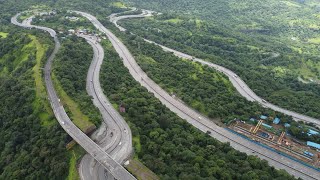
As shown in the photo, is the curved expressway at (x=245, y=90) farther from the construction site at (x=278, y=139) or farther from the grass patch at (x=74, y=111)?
the grass patch at (x=74, y=111)

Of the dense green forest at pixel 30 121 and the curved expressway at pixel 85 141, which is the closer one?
the curved expressway at pixel 85 141

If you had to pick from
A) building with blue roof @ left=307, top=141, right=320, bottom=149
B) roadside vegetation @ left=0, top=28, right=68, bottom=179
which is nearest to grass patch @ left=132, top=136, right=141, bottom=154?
roadside vegetation @ left=0, top=28, right=68, bottom=179

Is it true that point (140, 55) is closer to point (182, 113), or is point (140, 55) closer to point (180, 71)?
point (180, 71)

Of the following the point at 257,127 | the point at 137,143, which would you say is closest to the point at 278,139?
the point at 257,127

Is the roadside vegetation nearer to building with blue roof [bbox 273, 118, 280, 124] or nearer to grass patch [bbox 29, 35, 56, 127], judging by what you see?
grass patch [bbox 29, 35, 56, 127]

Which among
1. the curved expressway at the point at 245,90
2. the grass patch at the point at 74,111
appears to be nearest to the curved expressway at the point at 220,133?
the curved expressway at the point at 245,90

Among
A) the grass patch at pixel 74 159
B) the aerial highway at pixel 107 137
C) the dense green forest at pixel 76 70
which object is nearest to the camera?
the grass patch at pixel 74 159

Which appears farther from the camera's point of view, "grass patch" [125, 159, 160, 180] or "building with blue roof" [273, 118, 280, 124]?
"building with blue roof" [273, 118, 280, 124]
